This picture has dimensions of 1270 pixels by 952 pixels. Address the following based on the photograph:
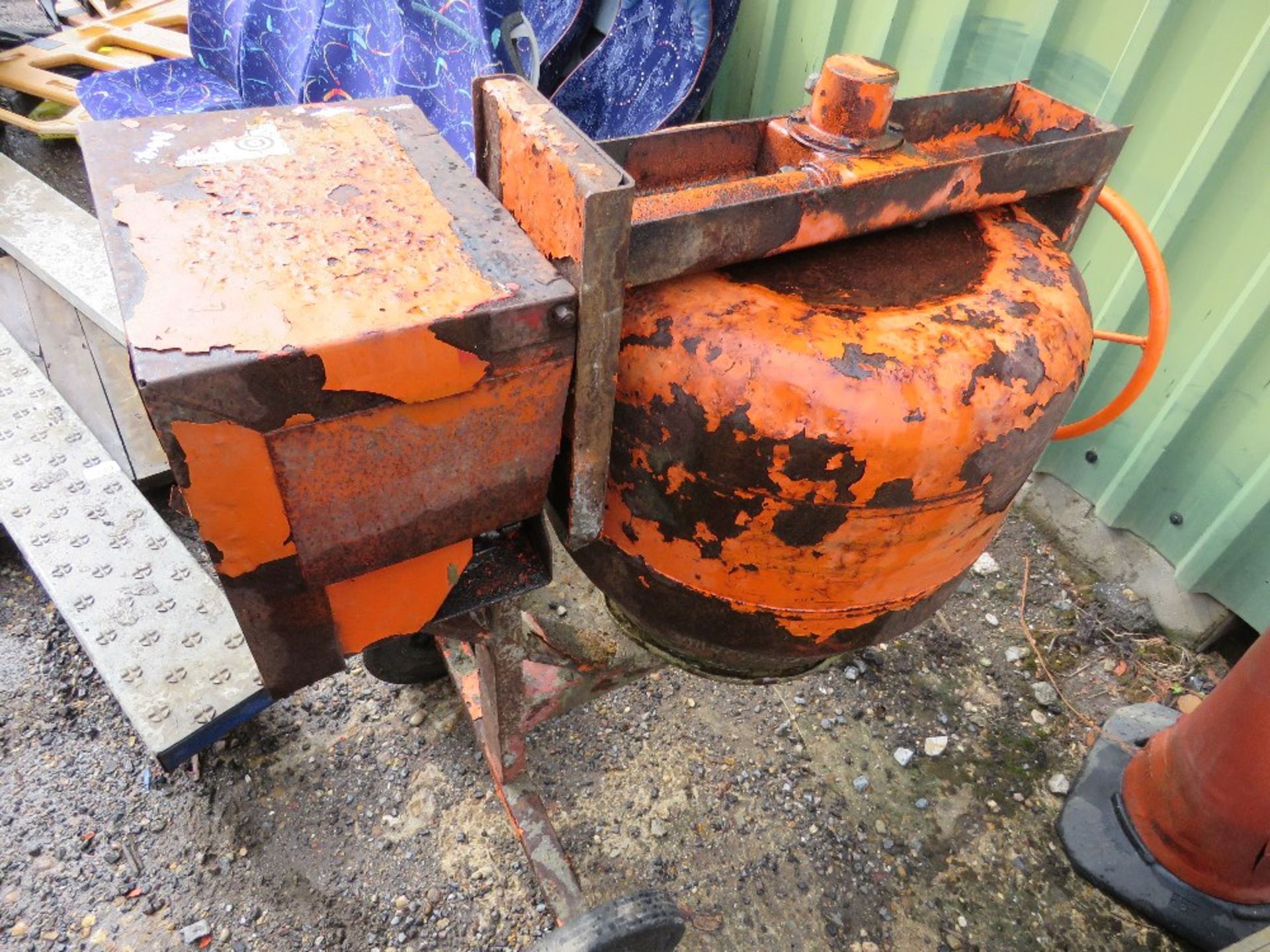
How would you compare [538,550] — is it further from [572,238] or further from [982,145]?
[982,145]

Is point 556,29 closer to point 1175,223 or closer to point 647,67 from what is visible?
point 647,67

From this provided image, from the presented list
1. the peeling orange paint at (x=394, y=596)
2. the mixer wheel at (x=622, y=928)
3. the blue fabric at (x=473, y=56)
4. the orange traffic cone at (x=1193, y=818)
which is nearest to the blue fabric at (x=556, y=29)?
the blue fabric at (x=473, y=56)

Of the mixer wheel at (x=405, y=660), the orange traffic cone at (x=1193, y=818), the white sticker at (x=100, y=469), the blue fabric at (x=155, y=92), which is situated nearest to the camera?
the orange traffic cone at (x=1193, y=818)

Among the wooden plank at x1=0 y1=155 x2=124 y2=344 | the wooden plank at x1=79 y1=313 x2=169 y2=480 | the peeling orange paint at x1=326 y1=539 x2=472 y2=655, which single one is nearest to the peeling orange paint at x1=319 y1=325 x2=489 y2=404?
the peeling orange paint at x1=326 y1=539 x2=472 y2=655

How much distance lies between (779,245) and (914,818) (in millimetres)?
1548

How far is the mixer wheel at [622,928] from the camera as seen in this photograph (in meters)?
1.29

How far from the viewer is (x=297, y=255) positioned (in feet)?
2.53

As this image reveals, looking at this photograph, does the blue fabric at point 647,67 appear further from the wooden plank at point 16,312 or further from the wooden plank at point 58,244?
the wooden plank at point 16,312

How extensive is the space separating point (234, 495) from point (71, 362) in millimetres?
2421

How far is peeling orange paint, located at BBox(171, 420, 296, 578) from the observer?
→ 69 cm

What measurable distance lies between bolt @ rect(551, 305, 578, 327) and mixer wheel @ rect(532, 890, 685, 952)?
1022mm

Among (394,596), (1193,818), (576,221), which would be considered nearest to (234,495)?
(394,596)

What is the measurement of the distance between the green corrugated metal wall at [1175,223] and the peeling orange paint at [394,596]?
75.9 inches

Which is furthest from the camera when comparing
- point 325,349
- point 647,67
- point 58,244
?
point 58,244
